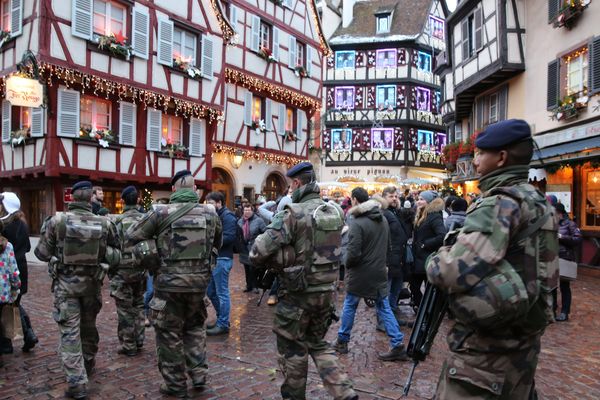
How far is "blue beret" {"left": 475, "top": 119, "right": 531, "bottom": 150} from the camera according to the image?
2.49m

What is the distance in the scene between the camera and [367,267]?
5.87 m

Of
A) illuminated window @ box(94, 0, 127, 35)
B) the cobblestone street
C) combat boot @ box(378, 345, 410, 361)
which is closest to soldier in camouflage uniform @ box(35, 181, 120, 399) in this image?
the cobblestone street

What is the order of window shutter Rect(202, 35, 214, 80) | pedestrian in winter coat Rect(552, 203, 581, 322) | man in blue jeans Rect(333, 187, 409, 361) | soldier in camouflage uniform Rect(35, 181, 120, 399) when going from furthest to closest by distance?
window shutter Rect(202, 35, 214, 80)
pedestrian in winter coat Rect(552, 203, 581, 322)
man in blue jeans Rect(333, 187, 409, 361)
soldier in camouflage uniform Rect(35, 181, 120, 399)

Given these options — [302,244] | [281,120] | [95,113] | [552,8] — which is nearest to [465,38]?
[552,8]

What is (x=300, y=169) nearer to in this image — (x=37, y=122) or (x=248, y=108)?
(x=37, y=122)

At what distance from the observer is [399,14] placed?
3647 cm

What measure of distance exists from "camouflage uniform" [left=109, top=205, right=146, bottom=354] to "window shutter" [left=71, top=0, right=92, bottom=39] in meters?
10.8

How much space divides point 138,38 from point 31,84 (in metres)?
4.37

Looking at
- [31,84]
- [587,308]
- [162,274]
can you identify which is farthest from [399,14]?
[162,274]

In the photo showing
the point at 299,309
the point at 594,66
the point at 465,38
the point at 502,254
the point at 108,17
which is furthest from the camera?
the point at 465,38

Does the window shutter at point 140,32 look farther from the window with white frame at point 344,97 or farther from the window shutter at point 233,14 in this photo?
the window with white frame at point 344,97

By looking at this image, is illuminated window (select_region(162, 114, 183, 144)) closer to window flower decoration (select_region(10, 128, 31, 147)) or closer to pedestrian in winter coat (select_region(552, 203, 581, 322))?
window flower decoration (select_region(10, 128, 31, 147))

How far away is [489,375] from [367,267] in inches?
137

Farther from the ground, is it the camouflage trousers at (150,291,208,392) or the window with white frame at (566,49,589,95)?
the window with white frame at (566,49,589,95)
